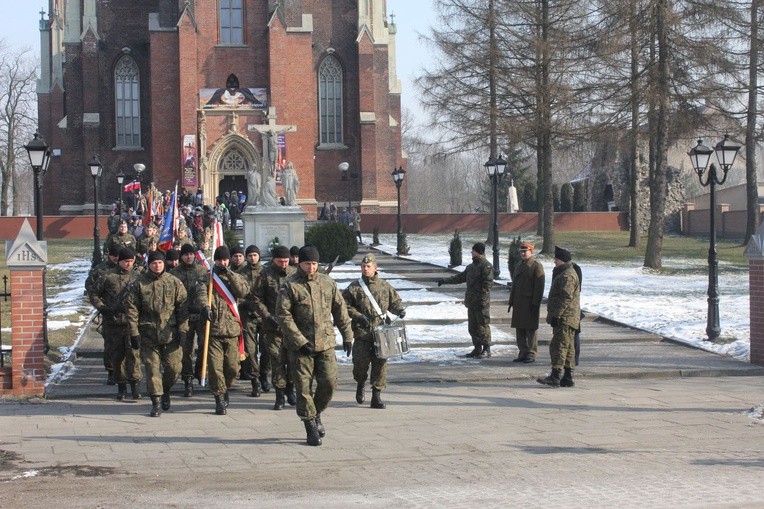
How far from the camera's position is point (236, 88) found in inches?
2083

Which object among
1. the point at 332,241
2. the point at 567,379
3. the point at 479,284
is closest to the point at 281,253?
the point at 567,379

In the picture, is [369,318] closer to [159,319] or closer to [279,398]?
[279,398]

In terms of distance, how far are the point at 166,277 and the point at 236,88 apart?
138 feet

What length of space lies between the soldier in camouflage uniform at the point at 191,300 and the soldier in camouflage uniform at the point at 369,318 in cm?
162

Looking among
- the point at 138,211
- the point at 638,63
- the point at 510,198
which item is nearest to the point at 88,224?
the point at 138,211

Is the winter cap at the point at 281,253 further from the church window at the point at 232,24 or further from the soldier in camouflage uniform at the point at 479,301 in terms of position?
the church window at the point at 232,24

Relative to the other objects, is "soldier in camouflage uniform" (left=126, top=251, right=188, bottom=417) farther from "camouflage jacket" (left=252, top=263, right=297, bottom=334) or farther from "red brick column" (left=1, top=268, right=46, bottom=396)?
"red brick column" (left=1, top=268, right=46, bottom=396)

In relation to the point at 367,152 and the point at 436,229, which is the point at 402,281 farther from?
the point at 367,152

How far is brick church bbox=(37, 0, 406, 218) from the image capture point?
170 ft

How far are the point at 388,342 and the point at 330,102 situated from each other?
45.0 metres

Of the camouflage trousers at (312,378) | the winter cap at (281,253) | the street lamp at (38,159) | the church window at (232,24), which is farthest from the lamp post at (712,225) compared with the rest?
the church window at (232,24)

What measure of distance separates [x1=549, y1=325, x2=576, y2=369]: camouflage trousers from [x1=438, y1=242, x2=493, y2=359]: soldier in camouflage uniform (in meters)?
2.55

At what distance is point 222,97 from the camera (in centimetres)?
5219

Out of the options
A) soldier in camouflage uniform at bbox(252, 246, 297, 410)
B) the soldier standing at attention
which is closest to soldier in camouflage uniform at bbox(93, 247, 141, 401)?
soldier in camouflage uniform at bbox(252, 246, 297, 410)
